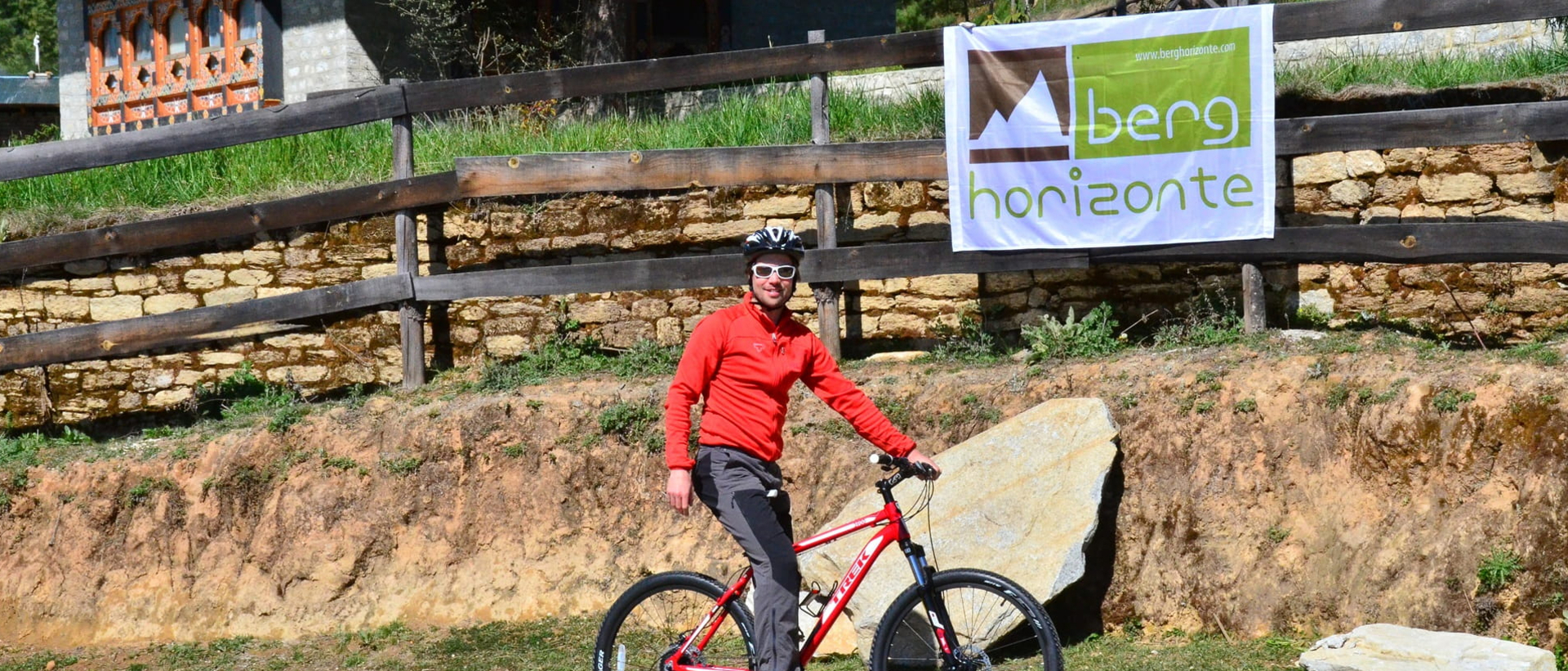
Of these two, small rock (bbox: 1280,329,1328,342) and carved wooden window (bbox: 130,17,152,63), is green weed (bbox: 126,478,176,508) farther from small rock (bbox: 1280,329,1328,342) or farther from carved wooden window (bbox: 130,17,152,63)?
carved wooden window (bbox: 130,17,152,63)

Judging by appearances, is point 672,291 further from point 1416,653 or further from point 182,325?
point 1416,653

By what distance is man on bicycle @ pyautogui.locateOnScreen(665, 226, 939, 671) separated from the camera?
482 centimetres

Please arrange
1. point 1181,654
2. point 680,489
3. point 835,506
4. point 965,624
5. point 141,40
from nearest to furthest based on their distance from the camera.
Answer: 1. point 680,489
2. point 965,624
3. point 1181,654
4. point 835,506
5. point 141,40

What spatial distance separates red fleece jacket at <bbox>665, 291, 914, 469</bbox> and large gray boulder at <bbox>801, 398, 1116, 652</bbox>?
0.89 meters

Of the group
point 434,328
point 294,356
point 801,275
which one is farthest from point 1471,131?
point 294,356

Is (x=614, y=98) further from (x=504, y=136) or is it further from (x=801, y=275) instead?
(x=801, y=275)

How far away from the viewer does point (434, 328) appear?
905cm

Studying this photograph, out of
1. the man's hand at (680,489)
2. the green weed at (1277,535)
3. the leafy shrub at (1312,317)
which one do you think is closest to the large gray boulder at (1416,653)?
the green weed at (1277,535)

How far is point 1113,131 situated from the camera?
7.62m

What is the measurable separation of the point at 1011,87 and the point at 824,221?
4.30 ft

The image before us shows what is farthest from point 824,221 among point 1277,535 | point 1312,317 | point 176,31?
point 176,31

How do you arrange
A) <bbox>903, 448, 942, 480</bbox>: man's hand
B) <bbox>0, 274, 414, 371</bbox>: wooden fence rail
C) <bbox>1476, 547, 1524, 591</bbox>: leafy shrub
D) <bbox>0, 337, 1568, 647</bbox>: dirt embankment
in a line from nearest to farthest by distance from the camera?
<bbox>903, 448, 942, 480</bbox>: man's hand, <bbox>1476, 547, 1524, 591</bbox>: leafy shrub, <bbox>0, 337, 1568, 647</bbox>: dirt embankment, <bbox>0, 274, 414, 371</bbox>: wooden fence rail

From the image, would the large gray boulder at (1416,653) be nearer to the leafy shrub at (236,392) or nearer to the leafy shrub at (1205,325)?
the leafy shrub at (1205,325)

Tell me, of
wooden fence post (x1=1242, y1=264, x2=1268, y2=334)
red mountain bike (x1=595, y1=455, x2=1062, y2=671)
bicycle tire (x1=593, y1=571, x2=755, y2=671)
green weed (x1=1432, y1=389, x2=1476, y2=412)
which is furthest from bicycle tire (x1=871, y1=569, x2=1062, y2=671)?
wooden fence post (x1=1242, y1=264, x2=1268, y2=334)
